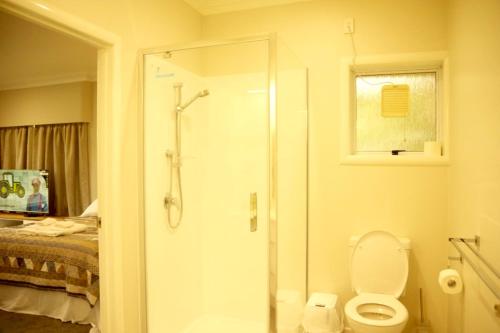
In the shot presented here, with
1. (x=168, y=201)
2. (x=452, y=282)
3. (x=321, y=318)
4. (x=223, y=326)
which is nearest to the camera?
(x=452, y=282)

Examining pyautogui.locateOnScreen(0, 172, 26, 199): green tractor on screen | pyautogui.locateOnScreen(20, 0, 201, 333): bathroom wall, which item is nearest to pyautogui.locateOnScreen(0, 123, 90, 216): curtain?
pyautogui.locateOnScreen(0, 172, 26, 199): green tractor on screen

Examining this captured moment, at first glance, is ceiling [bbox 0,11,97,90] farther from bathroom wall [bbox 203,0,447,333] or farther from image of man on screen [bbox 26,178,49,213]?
bathroom wall [bbox 203,0,447,333]

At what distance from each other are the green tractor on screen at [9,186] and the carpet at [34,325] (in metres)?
2.72

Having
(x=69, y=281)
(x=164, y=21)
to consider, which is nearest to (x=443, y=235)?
(x=164, y=21)

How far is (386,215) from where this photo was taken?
2.65 meters

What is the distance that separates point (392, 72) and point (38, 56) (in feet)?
13.4

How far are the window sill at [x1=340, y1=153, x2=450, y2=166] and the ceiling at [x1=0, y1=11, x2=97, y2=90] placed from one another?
222 cm

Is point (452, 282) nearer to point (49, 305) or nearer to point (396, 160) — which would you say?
point (396, 160)

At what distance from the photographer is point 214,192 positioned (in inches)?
118

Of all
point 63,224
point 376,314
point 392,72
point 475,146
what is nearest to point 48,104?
point 63,224

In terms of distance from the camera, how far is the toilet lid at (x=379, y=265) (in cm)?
248

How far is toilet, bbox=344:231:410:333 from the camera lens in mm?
2354

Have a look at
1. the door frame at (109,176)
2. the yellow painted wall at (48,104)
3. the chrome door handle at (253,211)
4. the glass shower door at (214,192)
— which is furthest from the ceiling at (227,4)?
the yellow painted wall at (48,104)

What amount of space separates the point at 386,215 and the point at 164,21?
222 cm
